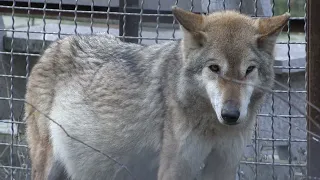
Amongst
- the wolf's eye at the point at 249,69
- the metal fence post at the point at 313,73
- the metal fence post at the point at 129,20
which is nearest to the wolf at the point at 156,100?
the wolf's eye at the point at 249,69

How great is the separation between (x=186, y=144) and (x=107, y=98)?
0.95 m

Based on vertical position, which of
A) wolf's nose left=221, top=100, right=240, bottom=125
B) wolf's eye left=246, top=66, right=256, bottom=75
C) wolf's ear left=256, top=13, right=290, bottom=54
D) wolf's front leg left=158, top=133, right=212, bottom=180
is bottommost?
wolf's front leg left=158, top=133, right=212, bottom=180

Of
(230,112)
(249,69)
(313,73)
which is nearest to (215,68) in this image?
(249,69)

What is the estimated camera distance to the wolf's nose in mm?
4879

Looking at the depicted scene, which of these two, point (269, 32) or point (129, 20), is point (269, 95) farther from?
point (269, 32)

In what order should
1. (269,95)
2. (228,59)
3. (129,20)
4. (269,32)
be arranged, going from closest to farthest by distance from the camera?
(228,59), (269,32), (269,95), (129,20)

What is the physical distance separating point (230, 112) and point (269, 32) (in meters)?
0.69

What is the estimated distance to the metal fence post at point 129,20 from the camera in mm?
7676

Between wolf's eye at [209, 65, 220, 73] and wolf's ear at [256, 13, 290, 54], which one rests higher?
wolf's ear at [256, 13, 290, 54]

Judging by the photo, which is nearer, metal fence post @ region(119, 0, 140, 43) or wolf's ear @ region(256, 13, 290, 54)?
wolf's ear @ region(256, 13, 290, 54)

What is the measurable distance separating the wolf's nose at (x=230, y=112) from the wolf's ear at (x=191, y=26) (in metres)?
0.54

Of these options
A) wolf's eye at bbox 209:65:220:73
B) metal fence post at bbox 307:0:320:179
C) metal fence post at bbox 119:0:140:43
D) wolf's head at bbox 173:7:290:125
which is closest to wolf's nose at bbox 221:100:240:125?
wolf's head at bbox 173:7:290:125

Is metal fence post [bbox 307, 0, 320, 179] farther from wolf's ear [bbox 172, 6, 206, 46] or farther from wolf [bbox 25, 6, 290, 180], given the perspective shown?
wolf's ear [bbox 172, 6, 206, 46]

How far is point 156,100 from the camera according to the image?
562 cm
